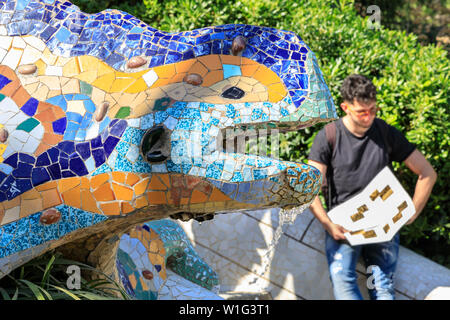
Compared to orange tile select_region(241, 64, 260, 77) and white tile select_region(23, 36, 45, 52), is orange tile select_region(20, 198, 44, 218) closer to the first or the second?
white tile select_region(23, 36, 45, 52)

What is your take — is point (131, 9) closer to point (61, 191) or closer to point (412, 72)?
point (412, 72)

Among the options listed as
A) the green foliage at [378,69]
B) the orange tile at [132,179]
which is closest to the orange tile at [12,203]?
the orange tile at [132,179]

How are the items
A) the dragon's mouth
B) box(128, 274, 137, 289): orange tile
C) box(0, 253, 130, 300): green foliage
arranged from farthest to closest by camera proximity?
1. box(128, 274, 137, 289): orange tile
2. box(0, 253, 130, 300): green foliage
3. the dragon's mouth

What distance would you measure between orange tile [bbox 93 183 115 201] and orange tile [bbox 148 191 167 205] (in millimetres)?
A: 112

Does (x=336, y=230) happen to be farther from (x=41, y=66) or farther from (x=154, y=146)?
(x=41, y=66)

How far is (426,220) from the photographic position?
14.4ft

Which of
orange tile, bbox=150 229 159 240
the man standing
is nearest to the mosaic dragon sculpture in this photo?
orange tile, bbox=150 229 159 240

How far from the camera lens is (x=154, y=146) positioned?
1.67 meters

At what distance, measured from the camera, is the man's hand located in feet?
12.3

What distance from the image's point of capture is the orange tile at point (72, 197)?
1.69 metres

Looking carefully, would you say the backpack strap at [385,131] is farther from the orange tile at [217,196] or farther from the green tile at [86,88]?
the green tile at [86,88]

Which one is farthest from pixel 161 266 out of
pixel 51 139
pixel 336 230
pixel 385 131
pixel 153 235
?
pixel 385 131

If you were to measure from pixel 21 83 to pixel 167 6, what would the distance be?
9.90 ft
